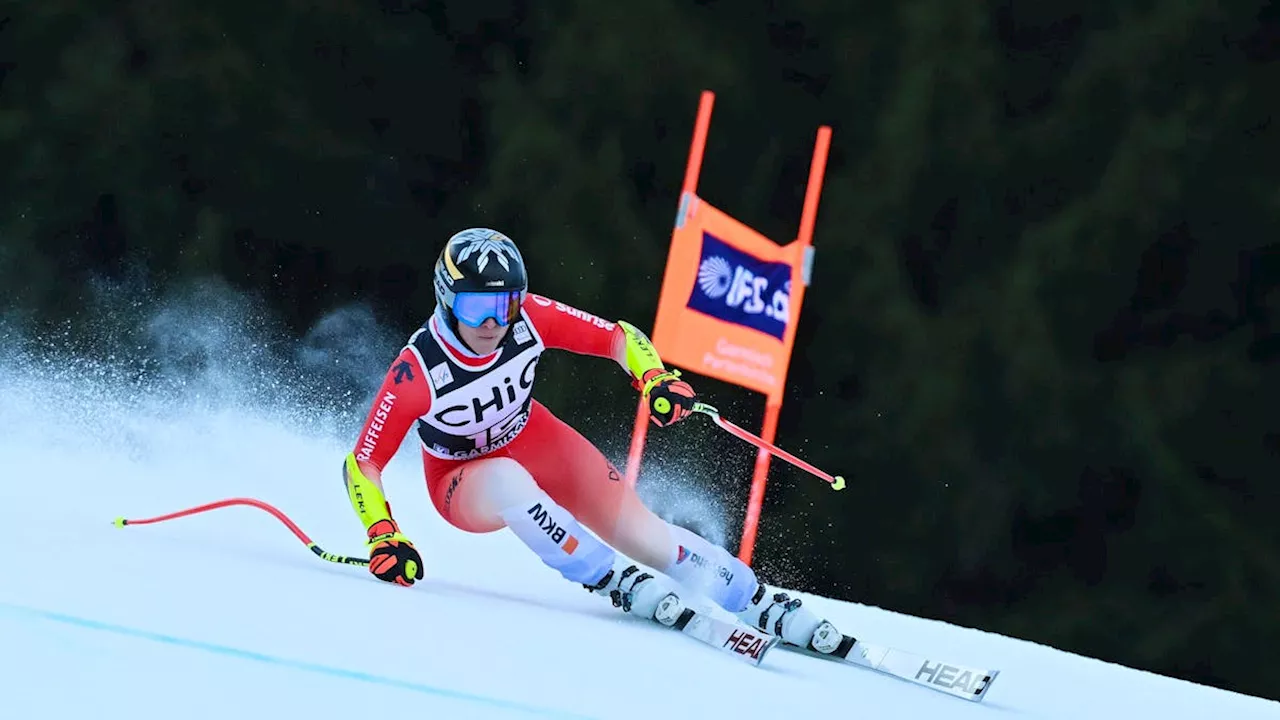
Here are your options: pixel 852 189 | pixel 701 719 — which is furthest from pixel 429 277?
pixel 701 719

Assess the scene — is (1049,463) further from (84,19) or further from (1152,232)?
(84,19)

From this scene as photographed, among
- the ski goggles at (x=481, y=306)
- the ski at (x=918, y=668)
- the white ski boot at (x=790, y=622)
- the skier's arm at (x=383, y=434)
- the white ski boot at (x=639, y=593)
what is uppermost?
the ski goggles at (x=481, y=306)

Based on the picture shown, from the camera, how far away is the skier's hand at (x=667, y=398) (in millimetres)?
3418

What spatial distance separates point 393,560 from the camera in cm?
322

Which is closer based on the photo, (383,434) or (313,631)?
(313,631)

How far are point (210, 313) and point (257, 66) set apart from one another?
1.18m

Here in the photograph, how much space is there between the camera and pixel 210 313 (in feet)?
22.5

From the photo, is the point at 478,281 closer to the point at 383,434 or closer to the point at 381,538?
the point at 383,434

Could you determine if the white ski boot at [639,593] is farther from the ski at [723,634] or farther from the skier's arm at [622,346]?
the skier's arm at [622,346]

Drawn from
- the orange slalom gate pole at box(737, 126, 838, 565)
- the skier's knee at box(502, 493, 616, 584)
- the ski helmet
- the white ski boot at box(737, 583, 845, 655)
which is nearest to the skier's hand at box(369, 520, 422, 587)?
the skier's knee at box(502, 493, 616, 584)

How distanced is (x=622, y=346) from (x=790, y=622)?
30.2 inches

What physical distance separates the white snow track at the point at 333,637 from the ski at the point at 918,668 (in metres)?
0.06

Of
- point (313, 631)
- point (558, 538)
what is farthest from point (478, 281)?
point (313, 631)

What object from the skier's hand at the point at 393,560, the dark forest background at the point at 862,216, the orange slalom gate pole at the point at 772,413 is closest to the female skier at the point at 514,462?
the skier's hand at the point at 393,560
